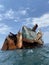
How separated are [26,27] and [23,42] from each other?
6.68 meters

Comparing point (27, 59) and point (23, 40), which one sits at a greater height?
point (23, 40)

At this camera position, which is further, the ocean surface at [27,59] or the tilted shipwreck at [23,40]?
the tilted shipwreck at [23,40]

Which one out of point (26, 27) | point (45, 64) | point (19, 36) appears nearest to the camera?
point (45, 64)

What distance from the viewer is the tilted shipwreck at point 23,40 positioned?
Answer: 69875mm

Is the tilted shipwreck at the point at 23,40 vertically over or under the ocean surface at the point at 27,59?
over

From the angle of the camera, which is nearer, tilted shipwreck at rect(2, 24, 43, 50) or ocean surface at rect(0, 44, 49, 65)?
ocean surface at rect(0, 44, 49, 65)

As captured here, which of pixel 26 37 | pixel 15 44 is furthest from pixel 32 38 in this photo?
pixel 15 44

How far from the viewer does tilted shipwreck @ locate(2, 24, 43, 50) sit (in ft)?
229

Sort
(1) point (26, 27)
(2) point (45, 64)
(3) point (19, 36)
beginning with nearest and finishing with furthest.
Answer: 1. (2) point (45, 64)
2. (3) point (19, 36)
3. (1) point (26, 27)

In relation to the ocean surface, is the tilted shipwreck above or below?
above

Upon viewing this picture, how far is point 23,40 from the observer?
7081 cm

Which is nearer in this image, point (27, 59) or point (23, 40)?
point (27, 59)

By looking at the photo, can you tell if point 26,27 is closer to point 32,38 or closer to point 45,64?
point 32,38

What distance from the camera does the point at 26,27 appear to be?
74.2m
